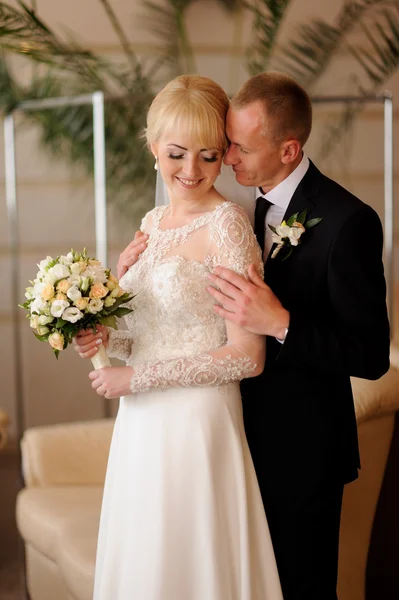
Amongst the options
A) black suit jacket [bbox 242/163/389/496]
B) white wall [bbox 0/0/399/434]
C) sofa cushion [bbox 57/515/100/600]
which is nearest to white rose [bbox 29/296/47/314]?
black suit jacket [bbox 242/163/389/496]

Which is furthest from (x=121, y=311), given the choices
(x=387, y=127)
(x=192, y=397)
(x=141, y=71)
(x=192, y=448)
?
(x=141, y=71)

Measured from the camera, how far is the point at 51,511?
3416 millimetres

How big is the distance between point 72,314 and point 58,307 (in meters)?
0.04

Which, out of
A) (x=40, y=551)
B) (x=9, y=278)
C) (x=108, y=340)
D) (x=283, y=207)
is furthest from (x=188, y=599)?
(x=9, y=278)

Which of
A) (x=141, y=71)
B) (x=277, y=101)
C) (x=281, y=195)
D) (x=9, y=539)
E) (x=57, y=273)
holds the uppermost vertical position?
(x=141, y=71)

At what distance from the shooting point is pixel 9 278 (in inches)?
244

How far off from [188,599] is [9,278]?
13.9ft

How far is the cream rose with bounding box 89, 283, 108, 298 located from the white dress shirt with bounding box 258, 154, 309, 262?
0.46m

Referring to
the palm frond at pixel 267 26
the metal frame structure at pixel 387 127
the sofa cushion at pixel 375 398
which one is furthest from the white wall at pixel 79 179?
the sofa cushion at pixel 375 398

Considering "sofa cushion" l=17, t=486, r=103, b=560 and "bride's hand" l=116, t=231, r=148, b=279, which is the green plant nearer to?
"sofa cushion" l=17, t=486, r=103, b=560

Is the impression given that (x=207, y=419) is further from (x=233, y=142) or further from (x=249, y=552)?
(x=233, y=142)

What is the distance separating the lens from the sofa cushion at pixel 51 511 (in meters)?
3.32

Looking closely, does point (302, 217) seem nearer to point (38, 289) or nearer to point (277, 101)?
point (277, 101)

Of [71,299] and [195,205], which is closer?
[71,299]
